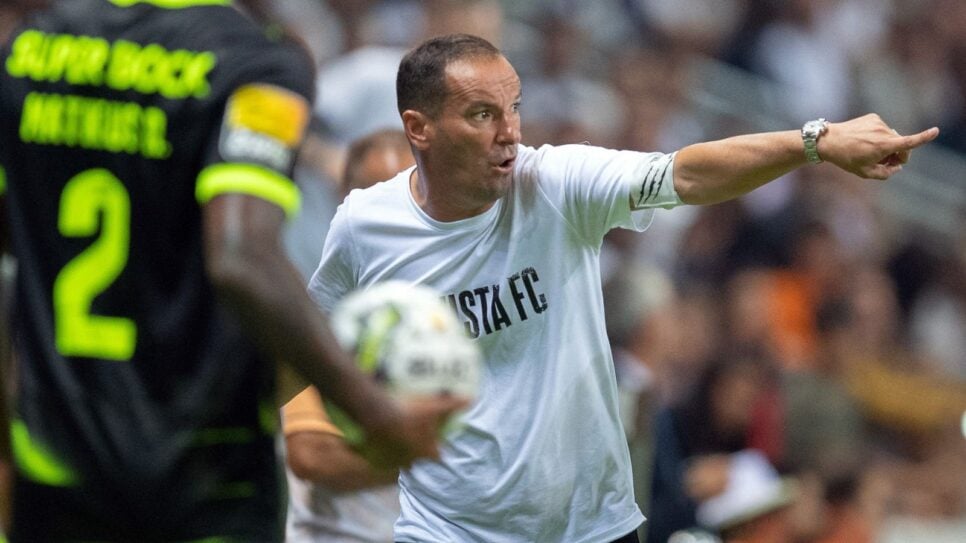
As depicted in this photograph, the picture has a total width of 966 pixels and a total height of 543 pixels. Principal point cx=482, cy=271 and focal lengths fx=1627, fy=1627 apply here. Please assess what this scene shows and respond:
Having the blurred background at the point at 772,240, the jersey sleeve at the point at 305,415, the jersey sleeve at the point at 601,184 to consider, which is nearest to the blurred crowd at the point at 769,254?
the blurred background at the point at 772,240

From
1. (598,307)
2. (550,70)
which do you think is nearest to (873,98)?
(550,70)

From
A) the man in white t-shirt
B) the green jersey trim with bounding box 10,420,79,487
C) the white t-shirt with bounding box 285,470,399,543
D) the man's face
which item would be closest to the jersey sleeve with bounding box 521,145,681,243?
the man in white t-shirt

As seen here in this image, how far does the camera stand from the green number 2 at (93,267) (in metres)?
3.34

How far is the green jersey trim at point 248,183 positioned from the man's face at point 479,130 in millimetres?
2102

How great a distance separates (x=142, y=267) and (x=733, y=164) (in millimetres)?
2058

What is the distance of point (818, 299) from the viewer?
11938 millimetres

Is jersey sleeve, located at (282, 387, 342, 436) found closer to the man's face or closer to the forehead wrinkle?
the man's face

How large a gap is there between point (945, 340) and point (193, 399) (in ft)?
34.0

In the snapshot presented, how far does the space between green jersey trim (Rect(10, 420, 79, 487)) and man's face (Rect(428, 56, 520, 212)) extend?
2.12m

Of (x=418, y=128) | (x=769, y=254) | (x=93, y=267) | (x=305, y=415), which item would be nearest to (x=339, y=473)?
(x=305, y=415)

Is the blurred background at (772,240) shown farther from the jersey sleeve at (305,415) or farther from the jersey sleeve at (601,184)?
the jersey sleeve at (601,184)

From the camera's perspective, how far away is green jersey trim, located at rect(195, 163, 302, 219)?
3.16 meters

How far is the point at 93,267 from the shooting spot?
11.1 feet

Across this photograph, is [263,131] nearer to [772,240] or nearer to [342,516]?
[342,516]
